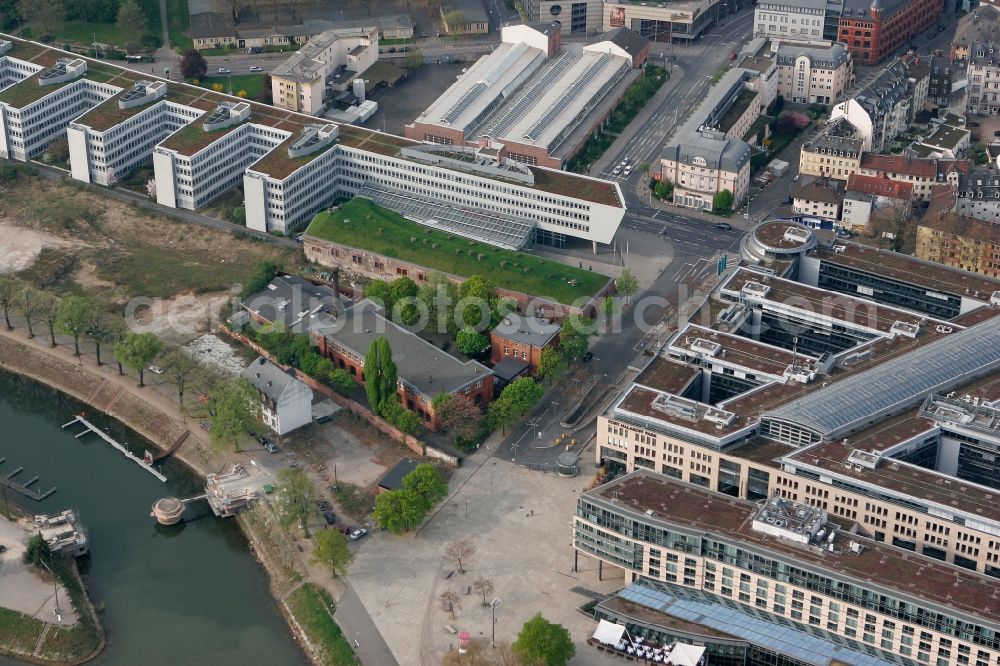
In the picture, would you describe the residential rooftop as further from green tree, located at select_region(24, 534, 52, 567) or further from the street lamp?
green tree, located at select_region(24, 534, 52, 567)

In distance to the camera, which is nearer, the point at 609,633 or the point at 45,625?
the point at 609,633

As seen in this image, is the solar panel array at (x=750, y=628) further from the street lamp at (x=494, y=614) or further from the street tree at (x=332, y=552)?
the street tree at (x=332, y=552)

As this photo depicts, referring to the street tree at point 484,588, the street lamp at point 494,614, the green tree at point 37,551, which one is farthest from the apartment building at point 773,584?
the green tree at point 37,551

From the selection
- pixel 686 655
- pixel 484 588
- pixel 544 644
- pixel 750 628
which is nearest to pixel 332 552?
pixel 484 588

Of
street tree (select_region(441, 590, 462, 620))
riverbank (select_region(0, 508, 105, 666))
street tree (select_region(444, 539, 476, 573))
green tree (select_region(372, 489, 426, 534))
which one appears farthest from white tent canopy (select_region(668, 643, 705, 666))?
riverbank (select_region(0, 508, 105, 666))

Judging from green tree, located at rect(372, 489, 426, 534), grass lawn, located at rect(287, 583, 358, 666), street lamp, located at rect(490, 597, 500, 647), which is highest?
green tree, located at rect(372, 489, 426, 534)

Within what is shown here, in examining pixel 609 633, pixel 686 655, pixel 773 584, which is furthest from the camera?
pixel 609 633

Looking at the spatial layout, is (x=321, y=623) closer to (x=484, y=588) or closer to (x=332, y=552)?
(x=332, y=552)
